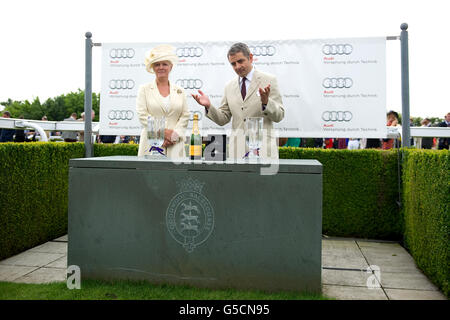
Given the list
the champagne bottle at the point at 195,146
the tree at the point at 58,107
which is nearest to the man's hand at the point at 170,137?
A: the champagne bottle at the point at 195,146

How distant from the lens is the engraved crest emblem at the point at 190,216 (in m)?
3.23

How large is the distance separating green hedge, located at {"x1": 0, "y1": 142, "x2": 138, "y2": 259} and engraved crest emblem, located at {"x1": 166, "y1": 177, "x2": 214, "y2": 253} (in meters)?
2.20

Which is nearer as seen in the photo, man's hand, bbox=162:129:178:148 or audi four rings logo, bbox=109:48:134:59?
man's hand, bbox=162:129:178:148

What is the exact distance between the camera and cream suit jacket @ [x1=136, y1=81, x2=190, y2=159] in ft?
14.6

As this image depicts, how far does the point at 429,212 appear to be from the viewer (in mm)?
3797

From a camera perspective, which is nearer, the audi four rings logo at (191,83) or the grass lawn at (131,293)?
the grass lawn at (131,293)

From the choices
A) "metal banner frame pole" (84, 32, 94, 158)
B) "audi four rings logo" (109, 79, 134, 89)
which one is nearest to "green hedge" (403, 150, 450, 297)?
"audi four rings logo" (109, 79, 134, 89)

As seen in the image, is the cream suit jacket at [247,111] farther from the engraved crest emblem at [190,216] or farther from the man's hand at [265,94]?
the engraved crest emblem at [190,216]

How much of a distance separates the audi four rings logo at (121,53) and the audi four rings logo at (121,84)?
15.3 inches

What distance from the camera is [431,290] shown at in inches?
140

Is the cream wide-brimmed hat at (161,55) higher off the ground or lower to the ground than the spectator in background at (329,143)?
higher

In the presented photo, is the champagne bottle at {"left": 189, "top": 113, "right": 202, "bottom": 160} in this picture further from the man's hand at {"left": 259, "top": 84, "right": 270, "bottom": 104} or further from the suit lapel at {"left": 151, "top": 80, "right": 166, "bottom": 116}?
the suit lapel at {"left": 151, "top": 80, "right": 166, "bottom": 116}

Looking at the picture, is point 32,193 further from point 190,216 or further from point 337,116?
point 337,116
